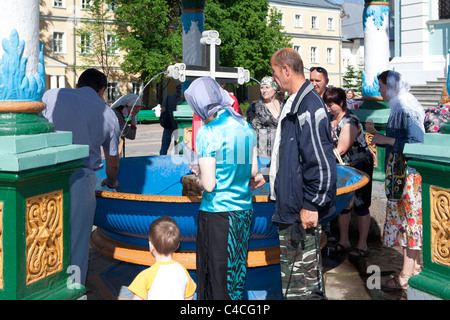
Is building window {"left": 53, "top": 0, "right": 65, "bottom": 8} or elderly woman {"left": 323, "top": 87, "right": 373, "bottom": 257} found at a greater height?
building window {"left": 53, "top": 0, "right": 65, "bottom": 8}

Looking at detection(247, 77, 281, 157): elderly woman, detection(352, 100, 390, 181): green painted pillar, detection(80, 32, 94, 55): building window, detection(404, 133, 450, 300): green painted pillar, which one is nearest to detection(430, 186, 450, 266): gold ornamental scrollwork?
detection(404, 133, 450, 300): green painted pillar

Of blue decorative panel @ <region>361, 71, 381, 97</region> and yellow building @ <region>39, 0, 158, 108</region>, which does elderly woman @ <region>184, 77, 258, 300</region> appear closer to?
blue decorative panel @ <region>361, 71, 381, 97</region>

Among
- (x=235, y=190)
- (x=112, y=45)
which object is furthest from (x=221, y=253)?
(x=112, y=45)

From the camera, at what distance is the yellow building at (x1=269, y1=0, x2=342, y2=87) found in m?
56.4

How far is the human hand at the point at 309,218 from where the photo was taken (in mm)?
3752

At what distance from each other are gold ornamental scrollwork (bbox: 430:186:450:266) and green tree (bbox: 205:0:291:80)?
36062 millimetres

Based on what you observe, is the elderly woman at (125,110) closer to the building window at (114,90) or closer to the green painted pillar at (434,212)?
the green painted pillar at (434,212)

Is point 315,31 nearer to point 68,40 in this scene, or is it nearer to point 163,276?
point 68,40

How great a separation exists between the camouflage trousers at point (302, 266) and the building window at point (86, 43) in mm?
39204

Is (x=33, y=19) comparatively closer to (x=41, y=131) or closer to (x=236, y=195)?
(x=41, y=131)

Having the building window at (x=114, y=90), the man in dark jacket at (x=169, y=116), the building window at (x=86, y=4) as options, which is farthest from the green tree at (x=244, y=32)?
the man in dark jacket at (x=169, y=116)

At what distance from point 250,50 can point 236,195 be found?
39029 mm

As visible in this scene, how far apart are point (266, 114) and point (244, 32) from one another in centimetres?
3602

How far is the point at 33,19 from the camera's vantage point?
340 cm
